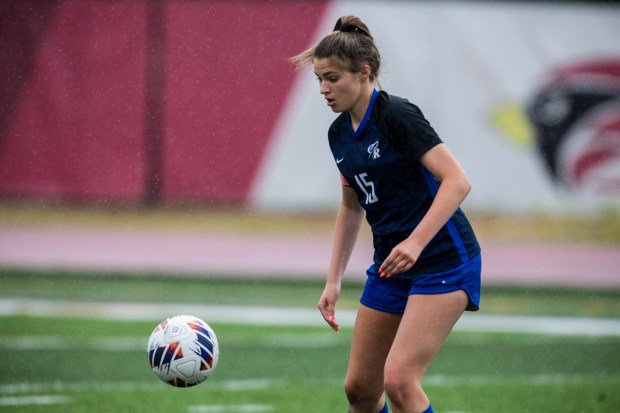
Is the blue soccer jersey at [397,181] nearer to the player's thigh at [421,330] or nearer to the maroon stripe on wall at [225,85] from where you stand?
the player's thigh at [421,330]

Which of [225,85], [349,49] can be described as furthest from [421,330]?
[225,85]

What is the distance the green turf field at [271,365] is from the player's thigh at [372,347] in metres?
2.02

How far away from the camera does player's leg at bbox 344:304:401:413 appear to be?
4723 mm

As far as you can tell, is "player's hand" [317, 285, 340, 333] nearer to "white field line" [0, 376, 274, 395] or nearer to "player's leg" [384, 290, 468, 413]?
"player's leg" [384, 290, 468, 413]

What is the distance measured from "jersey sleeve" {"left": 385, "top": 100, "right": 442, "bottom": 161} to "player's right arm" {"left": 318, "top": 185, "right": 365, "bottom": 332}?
0.57m

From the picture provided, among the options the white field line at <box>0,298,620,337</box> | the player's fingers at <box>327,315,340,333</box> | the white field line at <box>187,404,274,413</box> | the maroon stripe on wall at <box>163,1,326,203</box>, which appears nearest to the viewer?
the player's fingers at <box>327,315,340,333</box>

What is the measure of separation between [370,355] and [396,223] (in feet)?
2.21

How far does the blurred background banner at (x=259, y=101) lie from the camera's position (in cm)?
1770

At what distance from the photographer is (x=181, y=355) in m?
4.96

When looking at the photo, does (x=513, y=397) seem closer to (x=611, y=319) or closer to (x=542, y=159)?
(x=611, y=319)

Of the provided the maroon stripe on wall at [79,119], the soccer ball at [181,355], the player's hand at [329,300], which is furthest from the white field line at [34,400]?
the maroon stripe on wall at [79,119]

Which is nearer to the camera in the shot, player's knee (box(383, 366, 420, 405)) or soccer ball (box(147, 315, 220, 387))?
player's knee (box(383, 366, 420, 405))

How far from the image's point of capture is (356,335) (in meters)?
4.78

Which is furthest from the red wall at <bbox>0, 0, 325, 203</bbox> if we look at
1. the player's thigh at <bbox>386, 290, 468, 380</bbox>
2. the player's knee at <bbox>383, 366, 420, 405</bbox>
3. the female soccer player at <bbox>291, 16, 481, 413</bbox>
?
the player's knee at <bbox>383, 366, 420, 405</bbox>
